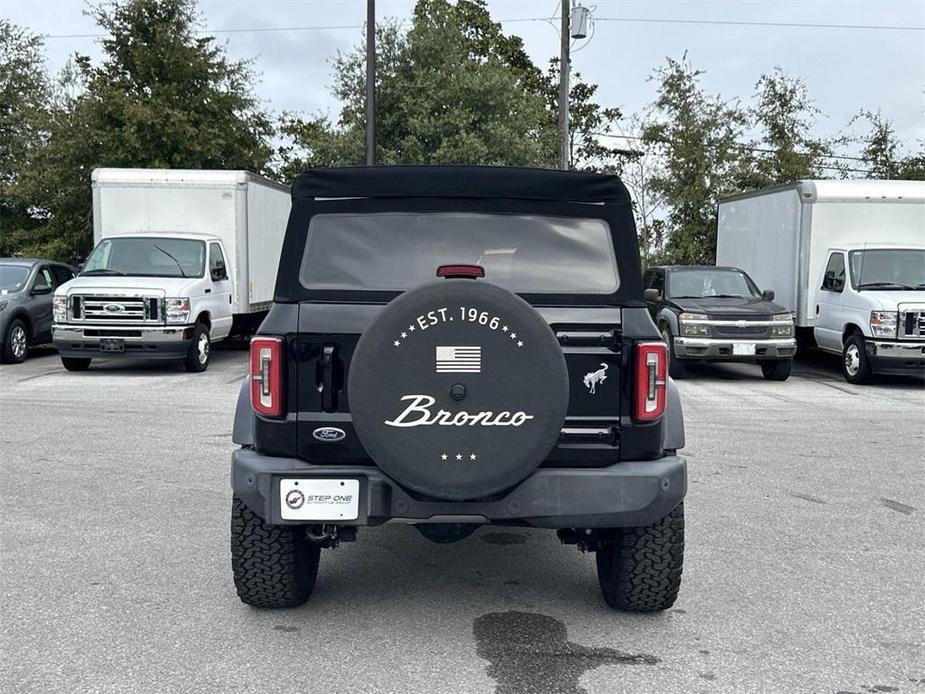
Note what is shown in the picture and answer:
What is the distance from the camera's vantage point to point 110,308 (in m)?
13.5

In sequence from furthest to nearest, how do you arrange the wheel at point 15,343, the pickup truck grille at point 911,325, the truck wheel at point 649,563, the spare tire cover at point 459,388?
1. the wheel at point 15,343
2. the pickup truck grille at point 911,325
3. the truck wheel at point 649,563
4. the spare tire cover at point 459,388

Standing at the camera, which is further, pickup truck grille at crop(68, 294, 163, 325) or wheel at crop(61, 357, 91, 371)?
wheel at crop(61, 357, 91, 371)

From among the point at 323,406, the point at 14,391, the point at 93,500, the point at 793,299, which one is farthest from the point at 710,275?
the point at 323,406

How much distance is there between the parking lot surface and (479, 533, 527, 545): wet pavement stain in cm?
2

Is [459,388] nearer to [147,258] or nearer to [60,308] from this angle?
[60,308]

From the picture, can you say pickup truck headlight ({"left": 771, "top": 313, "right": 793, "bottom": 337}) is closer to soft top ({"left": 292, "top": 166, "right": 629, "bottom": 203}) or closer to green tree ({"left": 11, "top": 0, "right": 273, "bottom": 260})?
soft top ({"left": 292, "top": 166, "right": 629, "bottom": 203})

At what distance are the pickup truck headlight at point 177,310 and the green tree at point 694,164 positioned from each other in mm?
17218

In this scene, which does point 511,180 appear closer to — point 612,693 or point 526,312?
point 526,312

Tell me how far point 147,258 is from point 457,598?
1137cm

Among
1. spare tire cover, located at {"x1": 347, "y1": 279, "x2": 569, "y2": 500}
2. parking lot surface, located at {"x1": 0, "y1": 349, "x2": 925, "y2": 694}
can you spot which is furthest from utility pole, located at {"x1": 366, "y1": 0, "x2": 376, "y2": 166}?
spare tire cover, located at {"x1": 347, "y1": 279, "x2": 569, "y2": 500}

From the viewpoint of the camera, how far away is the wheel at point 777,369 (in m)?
14.4

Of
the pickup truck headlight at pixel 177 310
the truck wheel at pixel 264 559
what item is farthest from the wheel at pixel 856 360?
the truck wheel at pixel 264 559

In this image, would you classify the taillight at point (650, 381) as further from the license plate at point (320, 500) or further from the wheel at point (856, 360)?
the wheel at point (856, 360)

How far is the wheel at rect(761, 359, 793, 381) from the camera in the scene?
47.3 ft
